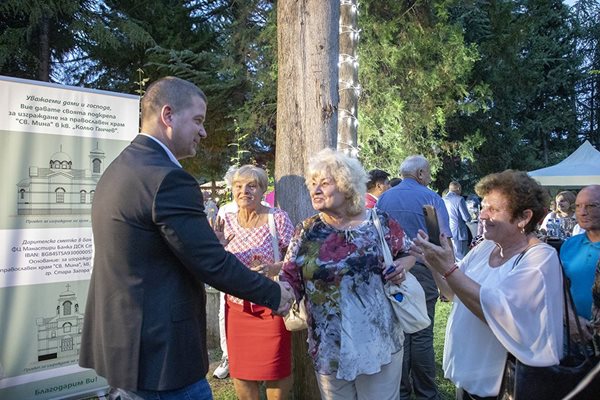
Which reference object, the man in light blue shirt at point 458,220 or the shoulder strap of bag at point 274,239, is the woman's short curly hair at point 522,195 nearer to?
the shoulder strap of bag at point 274,239

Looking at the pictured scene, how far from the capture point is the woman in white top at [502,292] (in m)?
2.21

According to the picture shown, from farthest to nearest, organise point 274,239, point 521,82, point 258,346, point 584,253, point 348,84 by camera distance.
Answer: point 521,82 → point 348,84 → point 274,239 → point 258,346 → point 584,253

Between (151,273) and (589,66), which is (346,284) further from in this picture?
(589,66)

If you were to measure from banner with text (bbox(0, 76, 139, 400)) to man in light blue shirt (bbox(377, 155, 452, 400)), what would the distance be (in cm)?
250

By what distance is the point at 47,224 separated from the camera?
394 centimetres

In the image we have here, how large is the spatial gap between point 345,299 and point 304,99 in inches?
64.5

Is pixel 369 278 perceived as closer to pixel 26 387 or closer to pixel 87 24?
pixel 26 387

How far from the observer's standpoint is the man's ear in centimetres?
222

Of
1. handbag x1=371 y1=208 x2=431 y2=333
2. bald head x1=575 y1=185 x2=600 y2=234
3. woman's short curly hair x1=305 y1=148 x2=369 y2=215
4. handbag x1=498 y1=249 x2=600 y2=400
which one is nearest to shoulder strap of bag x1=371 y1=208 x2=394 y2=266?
handbag x1=371 y1=208 x2=431 y2=333

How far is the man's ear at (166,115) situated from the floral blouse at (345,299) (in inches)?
44.9

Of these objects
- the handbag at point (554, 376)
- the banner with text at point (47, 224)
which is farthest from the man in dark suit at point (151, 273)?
the banner with text at point (47, 224)

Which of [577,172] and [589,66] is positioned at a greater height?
[589,66]

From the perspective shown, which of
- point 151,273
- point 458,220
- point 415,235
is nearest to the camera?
point 151,273

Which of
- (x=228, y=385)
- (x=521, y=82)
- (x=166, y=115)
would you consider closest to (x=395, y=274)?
(x=166, y=115)
